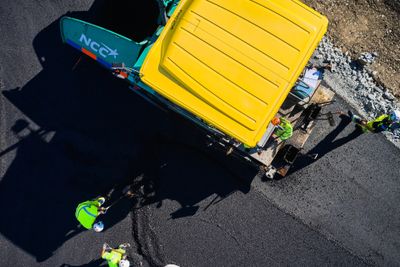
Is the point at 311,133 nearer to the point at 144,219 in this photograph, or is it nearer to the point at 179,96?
the point at 179,96

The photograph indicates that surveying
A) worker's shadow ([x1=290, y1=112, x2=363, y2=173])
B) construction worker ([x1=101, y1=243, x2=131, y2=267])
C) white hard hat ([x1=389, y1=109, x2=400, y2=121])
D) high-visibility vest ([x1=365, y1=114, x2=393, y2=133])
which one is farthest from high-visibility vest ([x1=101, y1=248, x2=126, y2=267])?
white hard hat ([x1=389, y1=109, x2=400, y2=121])

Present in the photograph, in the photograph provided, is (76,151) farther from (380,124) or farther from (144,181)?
(380,124)

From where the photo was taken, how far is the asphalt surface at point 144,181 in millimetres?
7605

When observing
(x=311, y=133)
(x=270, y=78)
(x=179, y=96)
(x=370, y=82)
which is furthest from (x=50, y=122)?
(x=370, y=82)

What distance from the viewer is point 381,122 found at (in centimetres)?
716

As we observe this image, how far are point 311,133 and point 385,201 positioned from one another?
2249 mm

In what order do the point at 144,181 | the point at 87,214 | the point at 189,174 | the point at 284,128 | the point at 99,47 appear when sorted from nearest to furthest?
the point at 284,128
the point at 99,47
the point at 87,214
the point at 189,174
the point at 144,181

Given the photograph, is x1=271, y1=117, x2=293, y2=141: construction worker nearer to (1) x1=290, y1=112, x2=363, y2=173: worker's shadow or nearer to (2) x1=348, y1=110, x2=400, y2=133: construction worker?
(1) x1=290, y1=112, x2=363, y2=173: worker's shadow

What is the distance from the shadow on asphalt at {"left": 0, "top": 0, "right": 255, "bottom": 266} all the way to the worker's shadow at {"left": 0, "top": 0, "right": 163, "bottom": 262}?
2cm

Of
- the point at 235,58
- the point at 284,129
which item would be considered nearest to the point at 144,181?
the point at 284,129

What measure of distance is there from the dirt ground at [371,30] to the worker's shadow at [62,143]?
4630mm

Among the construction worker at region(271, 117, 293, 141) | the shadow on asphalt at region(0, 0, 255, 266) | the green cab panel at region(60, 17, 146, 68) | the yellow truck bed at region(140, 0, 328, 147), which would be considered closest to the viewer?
the yellow truck bed at region(140, 0, 328, 147)

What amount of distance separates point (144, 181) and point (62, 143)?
2195 millimetres

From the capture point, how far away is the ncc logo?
282 inches
